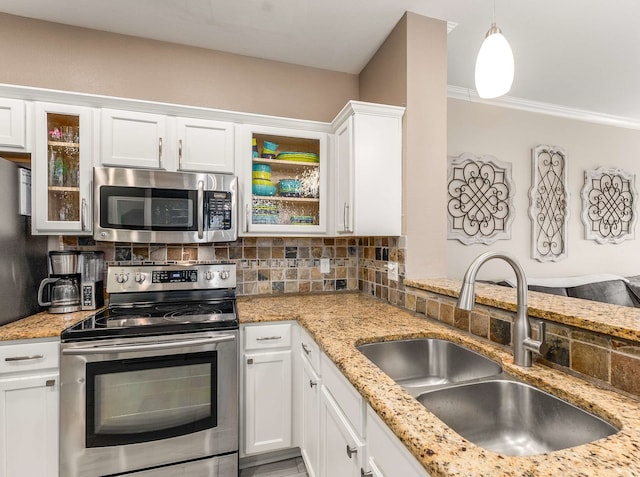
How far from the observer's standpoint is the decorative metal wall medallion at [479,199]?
288 centimetres

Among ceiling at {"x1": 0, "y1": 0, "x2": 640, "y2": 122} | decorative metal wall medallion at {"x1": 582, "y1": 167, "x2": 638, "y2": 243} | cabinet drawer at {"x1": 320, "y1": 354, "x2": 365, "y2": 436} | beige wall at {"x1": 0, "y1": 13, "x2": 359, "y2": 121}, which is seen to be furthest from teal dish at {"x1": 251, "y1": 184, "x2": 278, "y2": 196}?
decorative metal wall medallion at {"x1": 582, "y1": 167, "x2": 638, "y2": 243}

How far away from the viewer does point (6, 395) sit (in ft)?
4.87

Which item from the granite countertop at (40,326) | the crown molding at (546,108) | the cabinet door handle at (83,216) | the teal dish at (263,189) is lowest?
the granite countertop at (40,326)

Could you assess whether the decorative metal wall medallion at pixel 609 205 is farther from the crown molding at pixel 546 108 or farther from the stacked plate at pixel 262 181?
the stacked plate at pixel 262 181

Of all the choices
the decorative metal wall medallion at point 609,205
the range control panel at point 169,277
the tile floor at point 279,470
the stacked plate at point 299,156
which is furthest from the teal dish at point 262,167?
the decorative metal wall medallion at point 609,205

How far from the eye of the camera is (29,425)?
150 centimetres

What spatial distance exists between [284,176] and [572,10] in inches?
79.6

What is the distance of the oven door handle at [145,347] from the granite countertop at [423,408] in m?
0.15

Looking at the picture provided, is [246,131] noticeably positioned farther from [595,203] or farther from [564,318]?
[595,203]

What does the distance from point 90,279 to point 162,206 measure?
601 mm

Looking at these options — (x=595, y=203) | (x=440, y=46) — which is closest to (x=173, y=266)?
(x=440, y=46)

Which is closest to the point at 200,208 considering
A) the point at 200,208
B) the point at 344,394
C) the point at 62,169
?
the point at 200,208

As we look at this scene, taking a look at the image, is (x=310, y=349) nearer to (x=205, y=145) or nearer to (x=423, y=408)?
(x=423, y=408)

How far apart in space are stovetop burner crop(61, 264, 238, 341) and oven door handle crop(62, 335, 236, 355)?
5 centimetres
